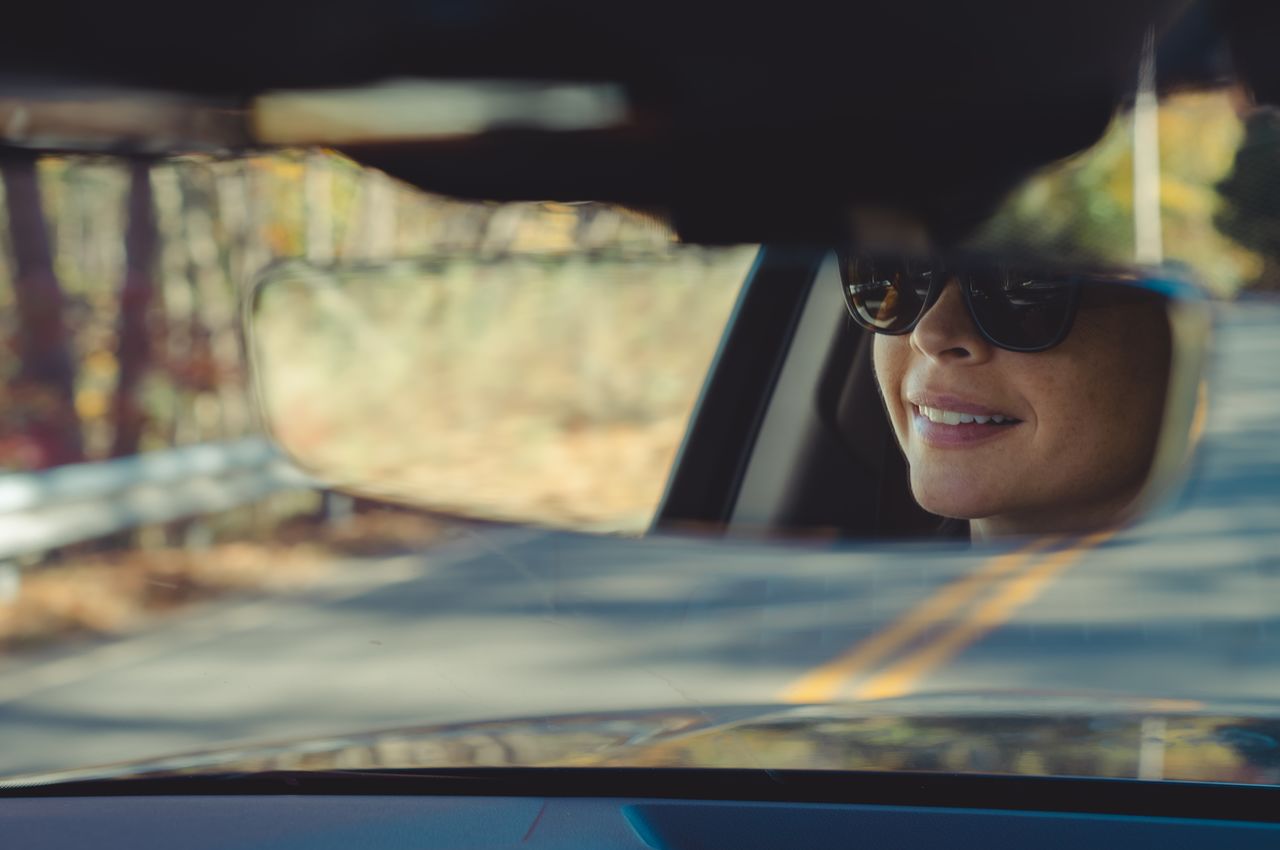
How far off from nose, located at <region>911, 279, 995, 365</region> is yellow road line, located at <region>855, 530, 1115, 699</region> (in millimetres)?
4107

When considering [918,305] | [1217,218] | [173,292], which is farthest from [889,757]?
[173,292]

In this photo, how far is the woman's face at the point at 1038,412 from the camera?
1.94 metres

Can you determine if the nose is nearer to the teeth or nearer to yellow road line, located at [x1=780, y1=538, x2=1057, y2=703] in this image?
the teeth

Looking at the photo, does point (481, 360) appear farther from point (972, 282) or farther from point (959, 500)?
point (972, 282)

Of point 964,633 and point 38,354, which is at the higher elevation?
point 38,354

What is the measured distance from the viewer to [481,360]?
13.3 ft

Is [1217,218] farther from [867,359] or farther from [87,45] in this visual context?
[87,45]

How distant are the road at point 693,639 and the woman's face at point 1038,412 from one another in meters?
3.21

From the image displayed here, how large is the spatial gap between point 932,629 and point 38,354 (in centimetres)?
662

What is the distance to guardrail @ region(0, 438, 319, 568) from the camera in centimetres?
843

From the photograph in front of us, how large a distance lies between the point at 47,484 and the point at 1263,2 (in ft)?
25.0

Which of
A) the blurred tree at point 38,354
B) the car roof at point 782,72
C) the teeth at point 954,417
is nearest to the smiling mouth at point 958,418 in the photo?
the teeth at point 954,417

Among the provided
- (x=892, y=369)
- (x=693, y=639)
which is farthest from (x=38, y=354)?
(x=892, y=369)

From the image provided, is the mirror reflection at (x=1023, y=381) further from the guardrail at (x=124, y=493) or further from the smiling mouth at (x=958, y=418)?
the guardrail at (x=124, y=493)
